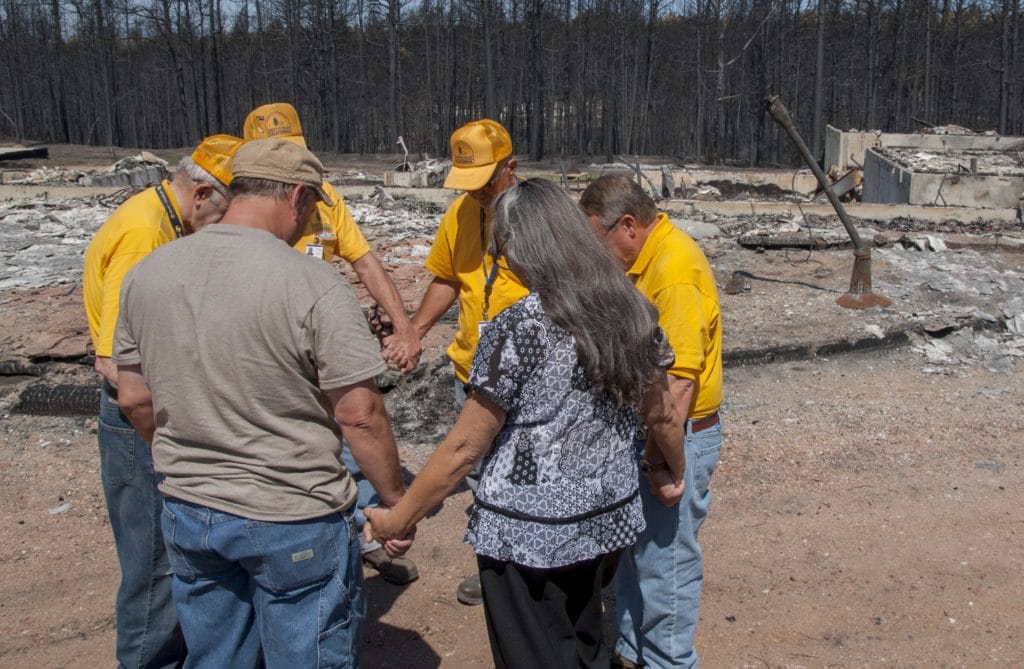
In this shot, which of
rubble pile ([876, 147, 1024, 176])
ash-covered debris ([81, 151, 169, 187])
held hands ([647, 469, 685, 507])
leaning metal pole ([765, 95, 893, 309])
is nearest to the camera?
held hands ([647, 469, 685, 507])

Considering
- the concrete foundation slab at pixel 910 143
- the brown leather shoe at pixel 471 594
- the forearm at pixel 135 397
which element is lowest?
the brown leather shoe at pixel 471 594

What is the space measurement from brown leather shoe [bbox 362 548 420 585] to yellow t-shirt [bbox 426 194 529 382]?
859 millimetres

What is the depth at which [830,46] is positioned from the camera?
133 feet

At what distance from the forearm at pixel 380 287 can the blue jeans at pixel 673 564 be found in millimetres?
1506

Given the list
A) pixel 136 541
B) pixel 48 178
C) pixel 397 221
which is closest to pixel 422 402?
pixel 136 541

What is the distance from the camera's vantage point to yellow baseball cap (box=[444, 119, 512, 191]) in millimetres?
2977

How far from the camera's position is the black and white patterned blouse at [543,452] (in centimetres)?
189

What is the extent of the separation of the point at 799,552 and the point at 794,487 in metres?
0.67

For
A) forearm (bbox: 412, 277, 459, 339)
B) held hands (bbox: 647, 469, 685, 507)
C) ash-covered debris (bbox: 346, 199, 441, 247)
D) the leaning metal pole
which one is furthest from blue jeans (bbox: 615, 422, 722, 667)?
ash-covered debris (bbox: 346, 199, 441, 247)

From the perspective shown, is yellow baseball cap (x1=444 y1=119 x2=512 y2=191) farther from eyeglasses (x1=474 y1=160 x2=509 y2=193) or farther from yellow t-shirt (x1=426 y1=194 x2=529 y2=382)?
yellow t-shirt (x1=426 y1=194 x2=529 y2=382)

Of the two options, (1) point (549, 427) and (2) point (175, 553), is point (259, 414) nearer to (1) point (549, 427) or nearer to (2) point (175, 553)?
(2) point (175, 553)

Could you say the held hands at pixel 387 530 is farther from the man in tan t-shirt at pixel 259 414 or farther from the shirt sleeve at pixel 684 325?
the shirt sleeve at pixel 684 325

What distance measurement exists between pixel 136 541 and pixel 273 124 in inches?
73.9

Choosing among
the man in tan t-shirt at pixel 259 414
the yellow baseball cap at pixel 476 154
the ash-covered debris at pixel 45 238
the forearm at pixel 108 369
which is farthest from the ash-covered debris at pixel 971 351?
the ash-covered debris at pixel 45 238
